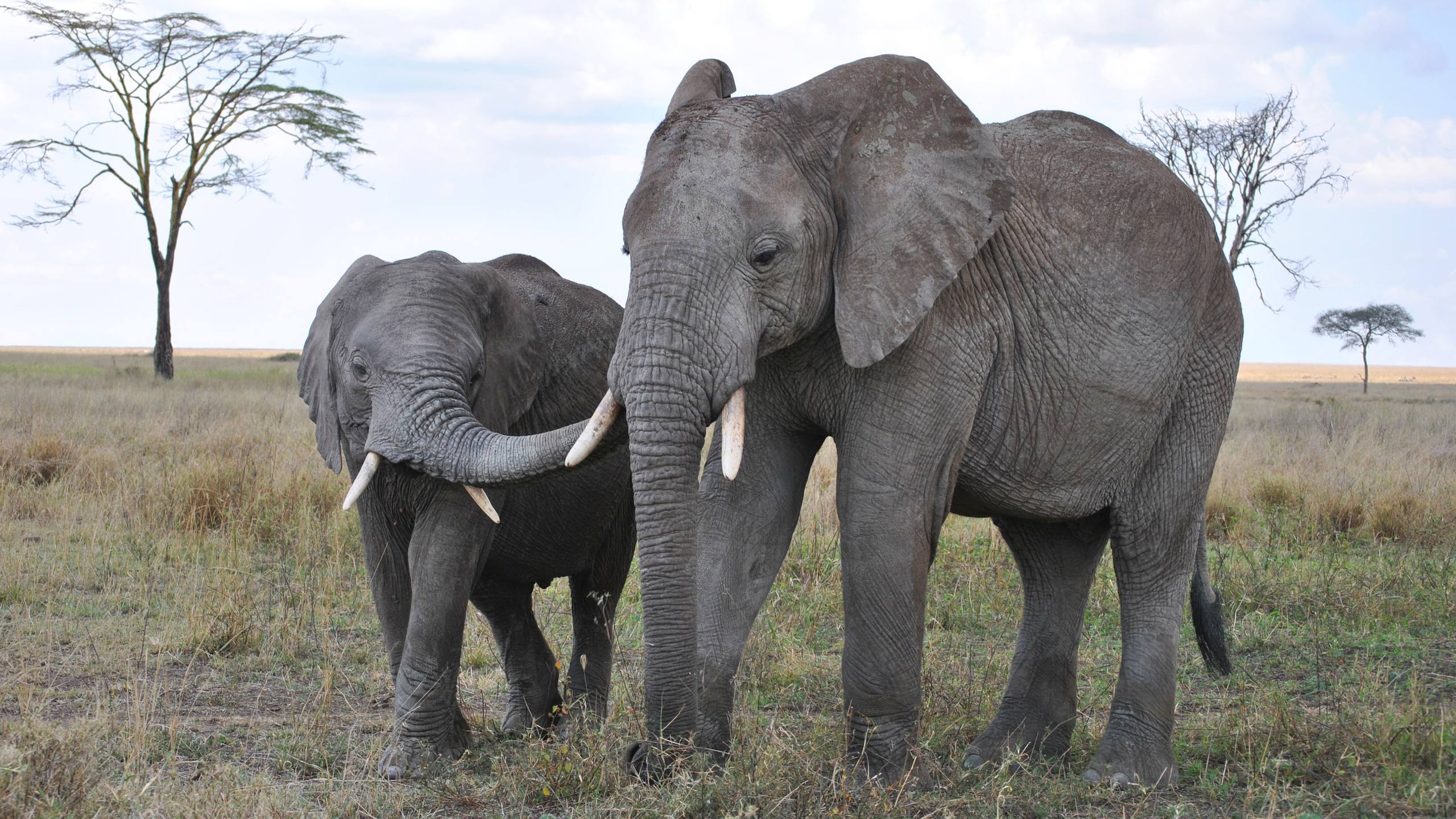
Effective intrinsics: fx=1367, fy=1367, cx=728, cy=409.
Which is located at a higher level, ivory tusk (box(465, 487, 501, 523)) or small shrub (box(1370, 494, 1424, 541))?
ivory tusk (box(465, 487, 501, 523))

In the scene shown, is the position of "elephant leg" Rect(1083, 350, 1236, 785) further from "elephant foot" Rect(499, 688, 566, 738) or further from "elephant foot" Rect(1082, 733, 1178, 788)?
"elephant foot" Rect(499, 688, 566, 738)

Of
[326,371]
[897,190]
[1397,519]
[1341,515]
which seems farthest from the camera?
[1341,515]

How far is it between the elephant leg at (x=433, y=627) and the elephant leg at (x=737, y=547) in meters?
0.99

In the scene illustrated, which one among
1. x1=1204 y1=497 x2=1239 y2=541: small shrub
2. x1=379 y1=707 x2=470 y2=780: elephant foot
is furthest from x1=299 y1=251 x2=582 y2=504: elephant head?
x1=1204 y1=497 x2=1239 y2=541: small shrub

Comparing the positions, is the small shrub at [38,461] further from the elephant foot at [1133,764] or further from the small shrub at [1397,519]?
the small shrub at [1397,519]

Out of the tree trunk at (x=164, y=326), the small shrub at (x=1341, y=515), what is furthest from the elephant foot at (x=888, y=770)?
the tree trunk at (x=164, y=326)

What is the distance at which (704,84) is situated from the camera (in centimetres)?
488

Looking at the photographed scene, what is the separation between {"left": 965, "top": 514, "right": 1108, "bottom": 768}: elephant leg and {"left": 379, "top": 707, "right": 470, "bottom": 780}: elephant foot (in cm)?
213

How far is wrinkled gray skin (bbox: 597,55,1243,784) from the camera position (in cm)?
429

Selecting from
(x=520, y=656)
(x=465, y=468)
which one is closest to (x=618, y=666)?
(x=520, y=656)

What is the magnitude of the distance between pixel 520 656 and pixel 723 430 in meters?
2.50

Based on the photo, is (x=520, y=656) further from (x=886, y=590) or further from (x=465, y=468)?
(x=886, y=590)

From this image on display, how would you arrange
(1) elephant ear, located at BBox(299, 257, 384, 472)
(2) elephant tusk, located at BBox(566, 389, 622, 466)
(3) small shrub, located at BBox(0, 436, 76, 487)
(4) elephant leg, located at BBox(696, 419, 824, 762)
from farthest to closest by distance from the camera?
(3) small shrub, located at BBox(0, 436, 76, 487) < (1) elephant ear, located at BBox(299, 257, 384, 472) < (4) elephant leg, located at BBox(696, 419, 824, 762) < (2) elephant tusk, located at BBox(566, 389, 622, 466)

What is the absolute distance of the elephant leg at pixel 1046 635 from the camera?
577cm
